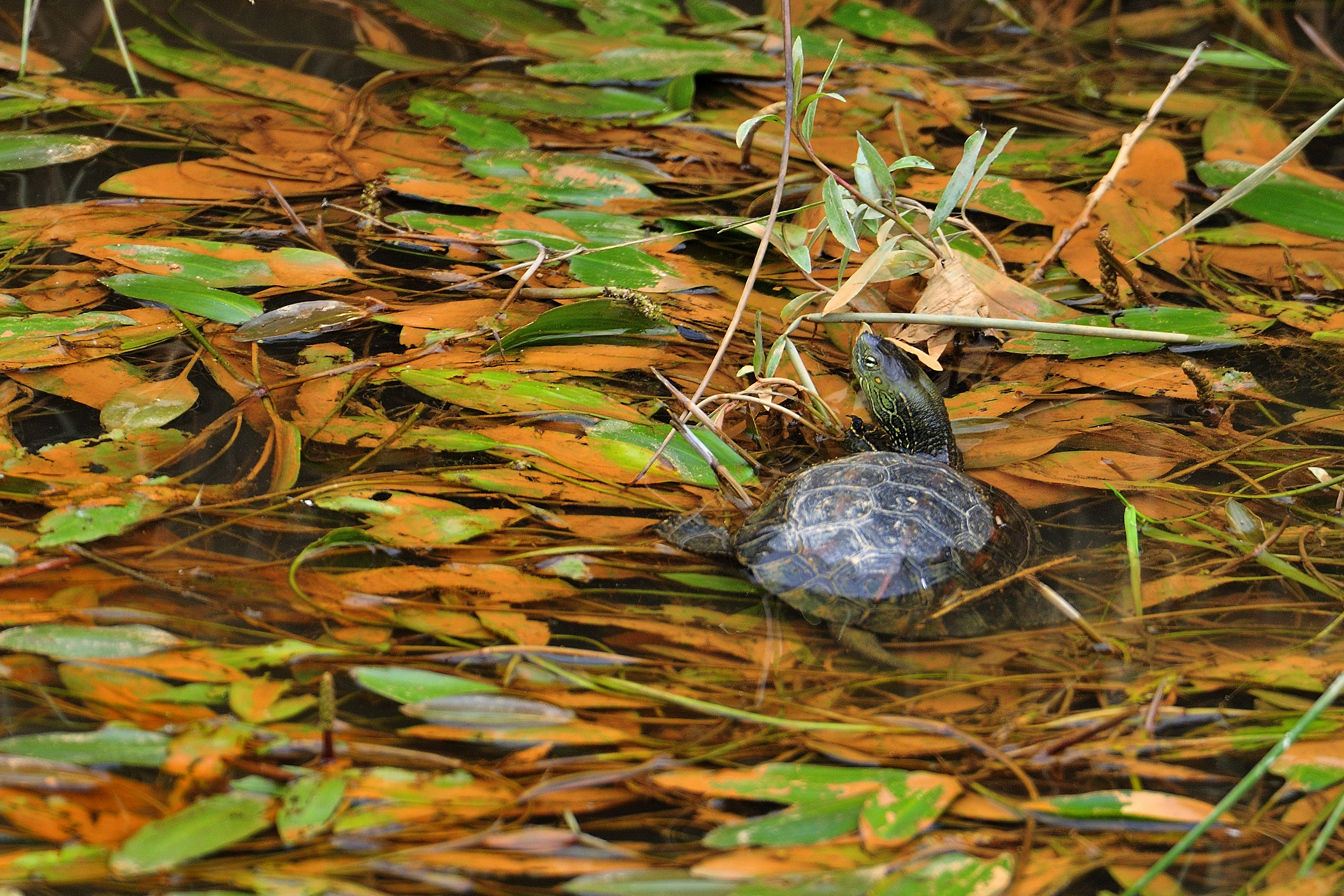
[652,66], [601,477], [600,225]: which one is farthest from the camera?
[652,66]

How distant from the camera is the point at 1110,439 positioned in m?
2.22

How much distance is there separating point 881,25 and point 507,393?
2750 mm

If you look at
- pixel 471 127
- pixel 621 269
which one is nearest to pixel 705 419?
pixel 621 269

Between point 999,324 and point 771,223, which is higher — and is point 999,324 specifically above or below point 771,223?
below

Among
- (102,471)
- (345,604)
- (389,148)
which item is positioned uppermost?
(389,148)

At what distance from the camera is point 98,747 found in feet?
4.28

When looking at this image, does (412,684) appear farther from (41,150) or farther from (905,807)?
(41,150)

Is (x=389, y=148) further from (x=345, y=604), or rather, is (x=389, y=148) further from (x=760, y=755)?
(x=760, y=755)

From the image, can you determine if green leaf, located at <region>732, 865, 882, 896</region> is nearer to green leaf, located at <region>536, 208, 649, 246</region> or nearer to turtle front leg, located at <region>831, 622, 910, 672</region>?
turtle front leg, located at <region>831, 622, 910, 672</region>

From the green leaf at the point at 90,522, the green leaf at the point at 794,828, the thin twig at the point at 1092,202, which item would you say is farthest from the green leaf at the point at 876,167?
the green leaf at the point at 90,522

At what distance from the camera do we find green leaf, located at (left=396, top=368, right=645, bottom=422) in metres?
2.09

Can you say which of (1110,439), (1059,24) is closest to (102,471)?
(1110,439)

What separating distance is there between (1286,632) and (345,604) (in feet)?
5.36

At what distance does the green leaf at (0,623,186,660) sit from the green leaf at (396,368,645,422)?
30.8 inches
